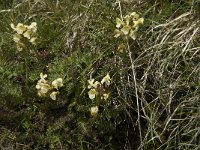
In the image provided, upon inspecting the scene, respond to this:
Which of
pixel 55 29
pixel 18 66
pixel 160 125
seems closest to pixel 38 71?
pixel 18 66

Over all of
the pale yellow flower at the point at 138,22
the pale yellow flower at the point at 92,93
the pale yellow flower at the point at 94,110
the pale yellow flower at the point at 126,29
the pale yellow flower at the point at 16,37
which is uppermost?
the pale yellow flower at the point at 16,37

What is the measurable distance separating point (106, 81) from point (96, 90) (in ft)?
0.24

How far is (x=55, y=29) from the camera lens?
Answer: 2578mm

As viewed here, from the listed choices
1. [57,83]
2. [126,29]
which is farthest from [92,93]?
[126,29]

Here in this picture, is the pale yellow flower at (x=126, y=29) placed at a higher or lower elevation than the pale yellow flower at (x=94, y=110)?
higher

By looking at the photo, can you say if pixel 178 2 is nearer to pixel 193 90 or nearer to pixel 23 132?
pixel 193 90

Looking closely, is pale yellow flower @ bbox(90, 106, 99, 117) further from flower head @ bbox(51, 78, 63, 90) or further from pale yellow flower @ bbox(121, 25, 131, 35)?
pale yellow flower @ bbox(121, 25, 131, 35)

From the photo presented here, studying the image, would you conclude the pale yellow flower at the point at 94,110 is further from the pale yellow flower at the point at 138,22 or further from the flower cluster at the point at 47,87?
the pale yellow flower at the point at 138,22

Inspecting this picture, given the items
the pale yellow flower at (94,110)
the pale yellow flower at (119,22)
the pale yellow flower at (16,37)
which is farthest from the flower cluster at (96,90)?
the pale yellow flower at (16,37)

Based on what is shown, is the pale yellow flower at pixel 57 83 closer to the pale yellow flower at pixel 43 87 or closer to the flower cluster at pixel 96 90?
the pale yellow flower at pixel 43 87

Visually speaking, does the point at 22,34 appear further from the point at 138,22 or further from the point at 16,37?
the point at 138,22

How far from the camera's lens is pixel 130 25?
7.23 feet

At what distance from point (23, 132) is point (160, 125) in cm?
61

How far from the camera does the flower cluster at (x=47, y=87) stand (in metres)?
2.15
